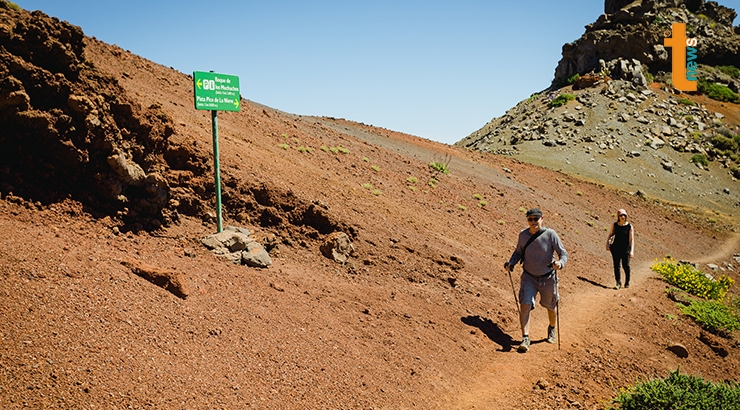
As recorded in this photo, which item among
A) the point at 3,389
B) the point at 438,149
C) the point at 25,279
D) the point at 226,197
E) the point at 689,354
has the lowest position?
the point at 689,354

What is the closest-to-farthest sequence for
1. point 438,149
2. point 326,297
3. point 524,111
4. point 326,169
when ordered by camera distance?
point 326,297
point 326,169
point 438,149
point 524,111

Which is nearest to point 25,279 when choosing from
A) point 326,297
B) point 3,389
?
point 3,389

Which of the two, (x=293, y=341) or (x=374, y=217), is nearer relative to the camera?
(x=293, y=341)

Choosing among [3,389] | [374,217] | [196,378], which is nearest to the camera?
Answer: [3,389]

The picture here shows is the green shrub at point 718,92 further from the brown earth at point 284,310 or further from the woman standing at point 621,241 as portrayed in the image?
the woman standing at point 621,241

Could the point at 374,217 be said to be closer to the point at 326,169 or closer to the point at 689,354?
the point at 326,169

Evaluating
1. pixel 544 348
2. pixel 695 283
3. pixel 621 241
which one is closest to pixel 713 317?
pixel 621 241

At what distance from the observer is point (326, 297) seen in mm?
7129

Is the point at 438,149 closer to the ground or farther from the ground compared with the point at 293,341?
farther from the ground

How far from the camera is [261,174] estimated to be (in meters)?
9.53

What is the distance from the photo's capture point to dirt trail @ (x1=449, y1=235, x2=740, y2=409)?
5984mm

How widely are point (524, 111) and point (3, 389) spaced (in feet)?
172

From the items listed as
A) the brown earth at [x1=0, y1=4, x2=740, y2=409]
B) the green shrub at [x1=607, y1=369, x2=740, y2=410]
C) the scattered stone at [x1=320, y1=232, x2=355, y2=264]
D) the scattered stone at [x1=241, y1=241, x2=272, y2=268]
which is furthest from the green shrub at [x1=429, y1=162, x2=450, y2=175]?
the green shrub at [x1=607, y1=369, x2=740, y2=410]

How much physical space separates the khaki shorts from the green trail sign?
17.0 feet
